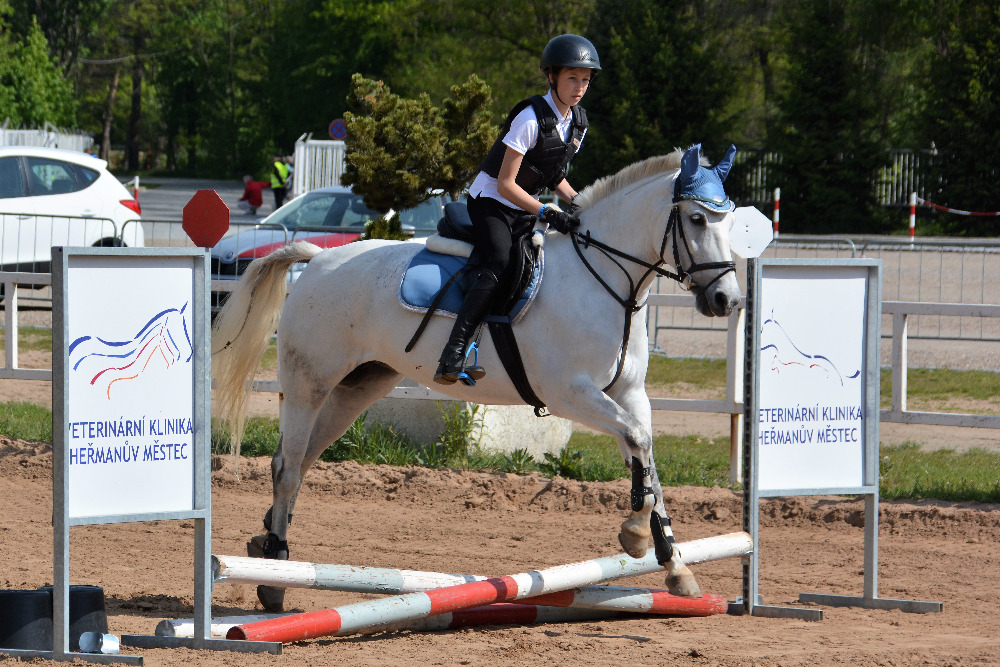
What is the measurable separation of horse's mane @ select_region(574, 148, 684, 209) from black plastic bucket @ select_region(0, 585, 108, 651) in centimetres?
284

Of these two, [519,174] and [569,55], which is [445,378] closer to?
[519,174]

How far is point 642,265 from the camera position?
18.7 ft

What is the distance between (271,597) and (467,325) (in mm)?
1587

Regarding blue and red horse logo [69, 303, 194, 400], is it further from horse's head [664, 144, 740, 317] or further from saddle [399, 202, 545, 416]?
horse's head [664, 144, 740, 317]

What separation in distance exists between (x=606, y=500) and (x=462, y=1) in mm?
33492

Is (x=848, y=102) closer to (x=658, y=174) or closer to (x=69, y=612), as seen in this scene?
(x=658, y=174)

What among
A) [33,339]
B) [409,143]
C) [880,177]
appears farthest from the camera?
[880,177]

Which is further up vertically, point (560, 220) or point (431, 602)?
point (560, 220)

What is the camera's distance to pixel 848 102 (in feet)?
102

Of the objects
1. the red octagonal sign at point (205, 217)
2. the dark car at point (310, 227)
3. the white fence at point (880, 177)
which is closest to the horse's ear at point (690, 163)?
the red octagonal sign at point (205, 217)

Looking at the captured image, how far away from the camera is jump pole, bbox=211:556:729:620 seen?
16.4ft

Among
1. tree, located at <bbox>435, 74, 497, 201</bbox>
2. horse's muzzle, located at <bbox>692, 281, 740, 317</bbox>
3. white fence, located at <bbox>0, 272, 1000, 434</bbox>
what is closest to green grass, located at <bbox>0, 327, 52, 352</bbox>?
white fence, located at <bbox>0, 272, 1000, 434</bbox>

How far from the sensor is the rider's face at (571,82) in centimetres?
572

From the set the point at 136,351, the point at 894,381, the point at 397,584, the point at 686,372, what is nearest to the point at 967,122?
the point at 686,372
